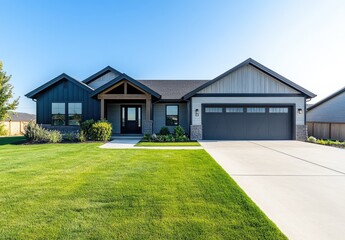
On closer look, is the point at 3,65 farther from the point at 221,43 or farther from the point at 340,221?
the point at 340,221

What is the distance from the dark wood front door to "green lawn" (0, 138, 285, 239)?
1098 cm

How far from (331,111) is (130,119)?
18.8 m

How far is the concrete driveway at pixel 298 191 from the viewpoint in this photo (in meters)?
2.90

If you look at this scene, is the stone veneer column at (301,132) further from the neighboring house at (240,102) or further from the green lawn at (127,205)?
the green lawn at (127,205)

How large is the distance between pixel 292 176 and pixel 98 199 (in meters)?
4.99

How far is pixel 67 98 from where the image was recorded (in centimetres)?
1518

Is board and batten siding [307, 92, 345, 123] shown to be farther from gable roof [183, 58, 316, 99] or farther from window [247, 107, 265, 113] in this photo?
window [247, 107, 265, 113]

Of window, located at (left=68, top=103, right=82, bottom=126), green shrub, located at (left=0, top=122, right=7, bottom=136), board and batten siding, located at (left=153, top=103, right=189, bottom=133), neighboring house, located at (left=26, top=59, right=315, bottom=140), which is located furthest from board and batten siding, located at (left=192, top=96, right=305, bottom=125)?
green shrub, located at (left=0, top=122, right=7, bottom=136)

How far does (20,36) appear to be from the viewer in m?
15.8

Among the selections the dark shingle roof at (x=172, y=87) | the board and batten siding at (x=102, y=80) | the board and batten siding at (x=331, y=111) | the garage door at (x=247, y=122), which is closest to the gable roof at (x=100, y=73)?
the board and batten siding at (x=102, y=80)

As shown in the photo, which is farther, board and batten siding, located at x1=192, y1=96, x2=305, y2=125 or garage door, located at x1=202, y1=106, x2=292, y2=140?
garage door, located at x1=202, y1=106, x2=292, y2=140

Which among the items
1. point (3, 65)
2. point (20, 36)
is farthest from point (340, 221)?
point (3, 65)

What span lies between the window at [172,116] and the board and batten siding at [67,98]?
568cm

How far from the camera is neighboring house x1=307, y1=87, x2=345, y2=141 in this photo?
15.0m
